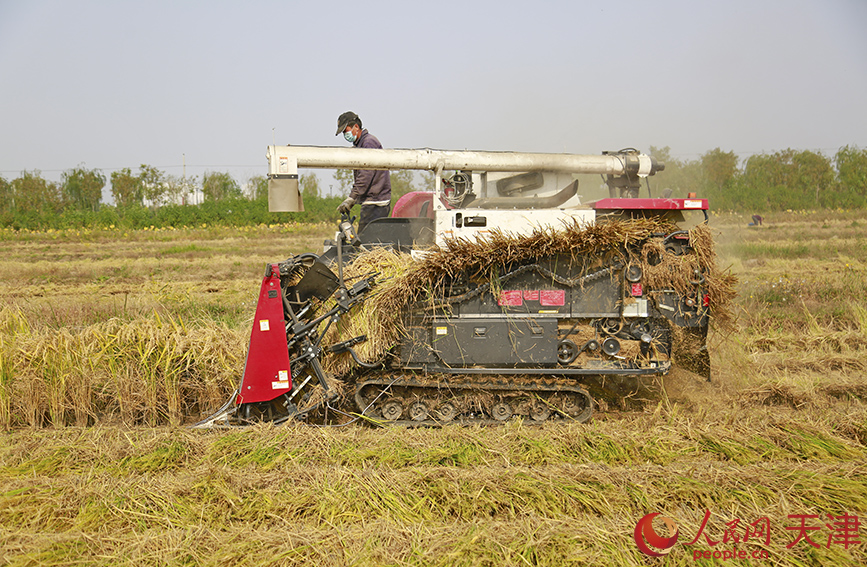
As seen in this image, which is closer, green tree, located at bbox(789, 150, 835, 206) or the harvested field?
the harvested field

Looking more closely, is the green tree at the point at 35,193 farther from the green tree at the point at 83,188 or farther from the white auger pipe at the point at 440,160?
the white auger pipe at the point at 440,160

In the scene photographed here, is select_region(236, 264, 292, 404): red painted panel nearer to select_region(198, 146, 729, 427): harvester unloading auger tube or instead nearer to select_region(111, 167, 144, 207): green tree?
select_region(198, 146, 729, 427): harvester unloading auger tube

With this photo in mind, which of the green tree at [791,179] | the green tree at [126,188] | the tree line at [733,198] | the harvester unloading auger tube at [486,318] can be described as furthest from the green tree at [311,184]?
the harvester unloading auger tube at [486,318]

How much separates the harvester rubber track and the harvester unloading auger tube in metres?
0.01

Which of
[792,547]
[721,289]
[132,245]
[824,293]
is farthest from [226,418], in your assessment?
[132,245]

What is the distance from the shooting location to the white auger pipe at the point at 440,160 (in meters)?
5.21

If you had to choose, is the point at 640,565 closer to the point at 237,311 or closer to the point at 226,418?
the point at 226,418

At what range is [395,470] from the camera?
3791 mm

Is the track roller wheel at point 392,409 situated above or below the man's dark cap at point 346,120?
below

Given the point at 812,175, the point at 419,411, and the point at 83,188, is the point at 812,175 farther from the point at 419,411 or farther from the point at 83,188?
the point at 83,188

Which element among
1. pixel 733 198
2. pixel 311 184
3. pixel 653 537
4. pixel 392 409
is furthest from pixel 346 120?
pixel 311 184

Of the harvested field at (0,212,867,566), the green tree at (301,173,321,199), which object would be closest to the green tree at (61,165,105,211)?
the green tree at (301,173,321,199)

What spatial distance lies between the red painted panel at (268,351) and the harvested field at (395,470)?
0.39 metres

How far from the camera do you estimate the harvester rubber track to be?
4.79 meters
